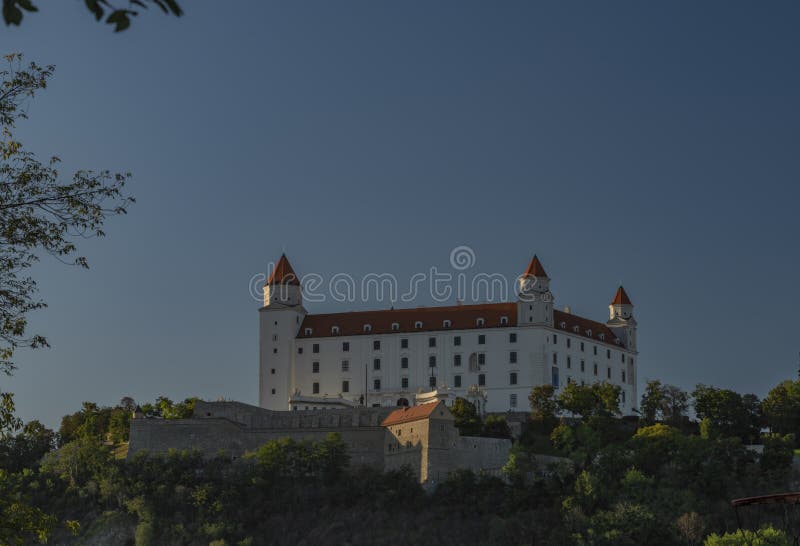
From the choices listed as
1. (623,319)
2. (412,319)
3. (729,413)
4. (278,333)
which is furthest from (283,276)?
(729,413)

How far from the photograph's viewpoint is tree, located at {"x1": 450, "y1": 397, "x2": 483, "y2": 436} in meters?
75.9

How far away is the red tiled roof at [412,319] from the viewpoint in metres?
87.4

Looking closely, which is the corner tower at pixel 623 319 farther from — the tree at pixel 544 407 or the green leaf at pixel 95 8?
the green leaf at pixel 95 8

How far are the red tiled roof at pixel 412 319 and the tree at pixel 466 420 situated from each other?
10220mm

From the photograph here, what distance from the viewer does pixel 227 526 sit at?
69562mm

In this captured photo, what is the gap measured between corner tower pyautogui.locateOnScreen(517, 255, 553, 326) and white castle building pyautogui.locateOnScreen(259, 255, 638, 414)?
0.21ft

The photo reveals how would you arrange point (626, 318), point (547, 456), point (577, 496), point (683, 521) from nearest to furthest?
point (683, 521) → point (577, 496) → point (547, 456) → point (626, 318)

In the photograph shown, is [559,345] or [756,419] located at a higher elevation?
[559,345]

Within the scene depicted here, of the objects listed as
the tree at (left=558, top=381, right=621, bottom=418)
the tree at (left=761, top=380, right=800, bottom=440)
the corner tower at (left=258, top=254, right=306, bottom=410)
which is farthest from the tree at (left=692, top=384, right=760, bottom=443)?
the corner tower at (left=258, top=254, right=306, bottom=410)

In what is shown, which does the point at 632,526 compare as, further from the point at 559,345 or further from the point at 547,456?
the point at 559,345

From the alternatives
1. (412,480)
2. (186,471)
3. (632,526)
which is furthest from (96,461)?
(632,526)

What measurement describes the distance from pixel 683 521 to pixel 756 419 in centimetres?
1744

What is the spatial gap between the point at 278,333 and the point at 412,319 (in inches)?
352

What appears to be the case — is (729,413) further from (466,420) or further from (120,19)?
(120,19)
